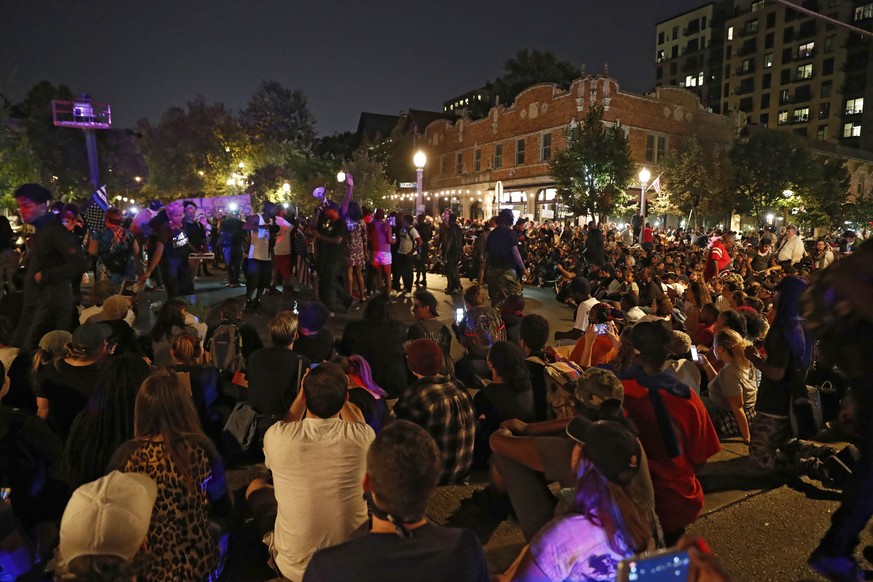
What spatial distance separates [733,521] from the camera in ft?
12.6

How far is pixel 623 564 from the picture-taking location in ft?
4.67

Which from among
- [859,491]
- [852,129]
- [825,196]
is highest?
[852,129]

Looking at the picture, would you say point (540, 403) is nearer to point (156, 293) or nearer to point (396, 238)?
point (396, 238)

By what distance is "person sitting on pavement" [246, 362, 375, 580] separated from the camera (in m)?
2.72

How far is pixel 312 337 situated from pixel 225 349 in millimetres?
767

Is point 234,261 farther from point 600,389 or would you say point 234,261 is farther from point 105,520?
point 105,520

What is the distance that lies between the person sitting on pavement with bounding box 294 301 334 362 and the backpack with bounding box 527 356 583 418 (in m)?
1.78

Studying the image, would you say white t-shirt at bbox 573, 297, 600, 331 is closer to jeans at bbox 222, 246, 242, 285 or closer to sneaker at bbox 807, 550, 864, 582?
sneaker at bbox 807, 550, 864, 582

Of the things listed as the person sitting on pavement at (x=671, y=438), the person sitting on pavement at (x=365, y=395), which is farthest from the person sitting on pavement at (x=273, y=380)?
the person sitting on pavement at (x=671, y=438)

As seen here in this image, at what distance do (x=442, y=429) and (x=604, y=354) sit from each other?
2.17m

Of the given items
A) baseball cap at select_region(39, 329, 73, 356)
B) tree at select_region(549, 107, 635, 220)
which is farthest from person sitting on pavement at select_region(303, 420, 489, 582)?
tree at select_region(549, 107, 635, 220)

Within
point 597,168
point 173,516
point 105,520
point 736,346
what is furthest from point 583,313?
point 597,168

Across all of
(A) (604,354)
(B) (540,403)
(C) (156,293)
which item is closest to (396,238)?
(C) (156,293)

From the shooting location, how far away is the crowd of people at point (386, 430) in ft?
6.18
